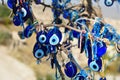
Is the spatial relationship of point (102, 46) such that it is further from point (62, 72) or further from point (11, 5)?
point (11, 5)

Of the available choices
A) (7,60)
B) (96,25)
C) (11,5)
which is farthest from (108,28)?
(7,60)

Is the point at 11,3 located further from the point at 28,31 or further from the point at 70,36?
the point at 70,36

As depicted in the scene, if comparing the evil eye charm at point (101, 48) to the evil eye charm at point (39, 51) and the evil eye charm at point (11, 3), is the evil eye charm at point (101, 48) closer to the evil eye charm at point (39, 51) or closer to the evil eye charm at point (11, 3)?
the evil eye charm at point (39, 51)

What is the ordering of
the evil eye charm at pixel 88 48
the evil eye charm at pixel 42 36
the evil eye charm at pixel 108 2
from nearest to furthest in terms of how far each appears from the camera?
the evil eye charm at pixel 88 48, the evil eye charm at pixel 42 36, the evil eye charm at pixel 108 2

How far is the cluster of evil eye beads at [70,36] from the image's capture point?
5.02 ft

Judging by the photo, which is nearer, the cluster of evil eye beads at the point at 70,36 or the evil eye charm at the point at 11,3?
the cluster of evil eye beads at the point at 70,36

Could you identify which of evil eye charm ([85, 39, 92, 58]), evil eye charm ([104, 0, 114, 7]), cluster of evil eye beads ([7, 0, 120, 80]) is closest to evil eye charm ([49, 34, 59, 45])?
cluster of evil eye beads ([7, 0, 120, 80])

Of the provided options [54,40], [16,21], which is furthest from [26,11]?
[54,40]

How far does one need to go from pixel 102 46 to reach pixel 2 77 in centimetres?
749

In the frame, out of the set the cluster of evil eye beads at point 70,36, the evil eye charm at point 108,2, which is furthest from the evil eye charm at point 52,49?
the evil eye charm at point 108,2

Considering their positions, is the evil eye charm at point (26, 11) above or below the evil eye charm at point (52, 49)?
above

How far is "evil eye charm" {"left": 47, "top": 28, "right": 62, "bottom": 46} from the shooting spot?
1601 millimetres

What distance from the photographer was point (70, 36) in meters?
1.75

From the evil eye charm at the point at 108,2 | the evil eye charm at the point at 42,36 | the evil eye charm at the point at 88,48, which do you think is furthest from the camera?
the evil eye charm at the point at 108,2
